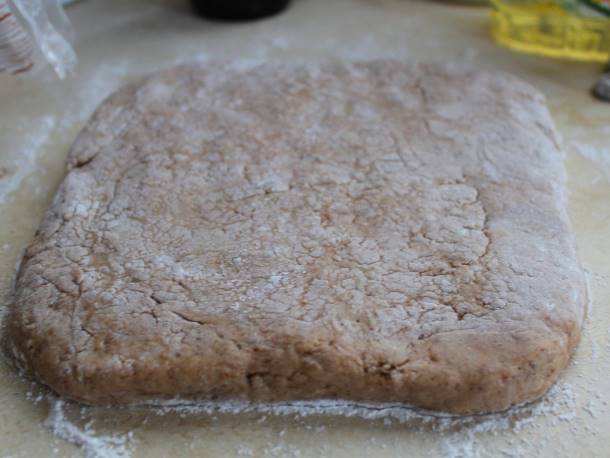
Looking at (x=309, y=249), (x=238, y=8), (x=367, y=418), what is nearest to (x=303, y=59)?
(x=238, y=8)

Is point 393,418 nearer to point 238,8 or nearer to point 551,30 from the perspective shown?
point 551,30

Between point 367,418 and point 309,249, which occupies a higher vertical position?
point 309,249

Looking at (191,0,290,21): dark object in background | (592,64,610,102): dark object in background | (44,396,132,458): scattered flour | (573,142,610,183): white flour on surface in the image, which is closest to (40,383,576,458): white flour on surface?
(44,396,132,458): scattered flour

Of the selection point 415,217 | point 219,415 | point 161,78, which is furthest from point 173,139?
point 219,415

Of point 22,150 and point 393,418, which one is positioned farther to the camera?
point 22,150

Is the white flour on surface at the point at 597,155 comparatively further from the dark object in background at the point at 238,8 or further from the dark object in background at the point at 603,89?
the dark object in background at the point at 238,8

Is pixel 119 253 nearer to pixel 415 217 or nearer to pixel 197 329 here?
pixel 197 329

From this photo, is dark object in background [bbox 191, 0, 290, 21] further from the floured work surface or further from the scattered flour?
the scattered flour

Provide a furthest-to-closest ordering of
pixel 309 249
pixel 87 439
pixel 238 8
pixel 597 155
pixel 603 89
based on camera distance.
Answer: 1. pixel 238 8
2. pixel 603 89
3. pixel 597 155
4. pixel 309 249
5. pixel 87 439
